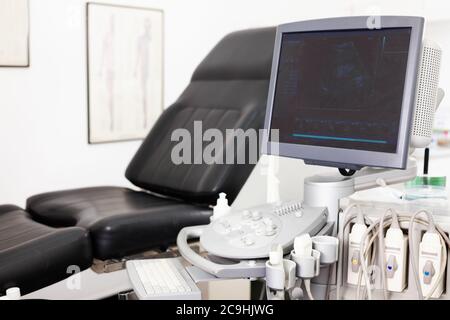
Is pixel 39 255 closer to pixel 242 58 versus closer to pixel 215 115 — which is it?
pixel 215 115

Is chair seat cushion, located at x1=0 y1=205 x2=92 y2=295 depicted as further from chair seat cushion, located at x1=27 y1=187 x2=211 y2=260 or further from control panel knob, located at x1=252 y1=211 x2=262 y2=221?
control panel knob, located at x1=252 y1=211 x2=262 y2=221

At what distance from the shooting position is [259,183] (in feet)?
11.3

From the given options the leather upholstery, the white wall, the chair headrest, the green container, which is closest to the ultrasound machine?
the green container

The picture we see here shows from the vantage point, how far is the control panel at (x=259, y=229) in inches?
42.7

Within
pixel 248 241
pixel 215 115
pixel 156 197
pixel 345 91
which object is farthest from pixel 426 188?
pixel 156 197

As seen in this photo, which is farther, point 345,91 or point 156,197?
point 156,197

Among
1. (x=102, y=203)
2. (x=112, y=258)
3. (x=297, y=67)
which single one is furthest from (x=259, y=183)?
(x=297, y=67)

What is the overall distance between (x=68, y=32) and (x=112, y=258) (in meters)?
1.33

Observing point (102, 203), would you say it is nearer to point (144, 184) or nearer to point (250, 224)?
point (144, 184)

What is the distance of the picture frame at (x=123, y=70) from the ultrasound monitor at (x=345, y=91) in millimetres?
1522

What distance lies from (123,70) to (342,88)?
5.85 ft

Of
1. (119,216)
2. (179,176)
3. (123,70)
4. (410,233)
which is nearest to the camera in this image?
(410,233)

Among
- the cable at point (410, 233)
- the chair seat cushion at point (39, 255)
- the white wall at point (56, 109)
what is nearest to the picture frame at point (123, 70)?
the white wall at point (56, 109)

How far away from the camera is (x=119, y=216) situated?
165cm
